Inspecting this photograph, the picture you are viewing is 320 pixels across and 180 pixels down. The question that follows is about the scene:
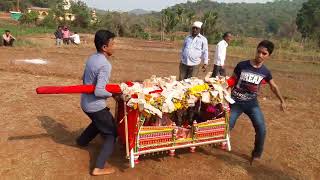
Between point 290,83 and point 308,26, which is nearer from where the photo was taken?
point 290,83

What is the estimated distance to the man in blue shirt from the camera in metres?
5.07

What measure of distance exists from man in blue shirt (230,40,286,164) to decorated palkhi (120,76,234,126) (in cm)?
21

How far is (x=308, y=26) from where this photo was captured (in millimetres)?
52125

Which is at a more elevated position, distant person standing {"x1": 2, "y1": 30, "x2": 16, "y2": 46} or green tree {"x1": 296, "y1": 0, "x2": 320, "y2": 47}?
green tree {"x1": 296, "y1": 0, "x2": 320, "y2": 47}

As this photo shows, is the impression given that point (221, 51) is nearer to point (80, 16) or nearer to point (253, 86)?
point (253, 86)

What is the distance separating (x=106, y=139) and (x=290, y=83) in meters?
9.41

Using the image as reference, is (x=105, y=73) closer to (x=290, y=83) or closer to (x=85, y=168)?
(x=85, y=168)

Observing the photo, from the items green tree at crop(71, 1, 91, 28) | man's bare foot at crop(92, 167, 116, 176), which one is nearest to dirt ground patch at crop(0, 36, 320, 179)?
man's bare foot at crop(92, 167, 116, 176)

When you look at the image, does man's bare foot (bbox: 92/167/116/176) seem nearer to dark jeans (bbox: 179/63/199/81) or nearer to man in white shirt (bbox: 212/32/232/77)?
dark jeans (bbox: 179/63/199/81)

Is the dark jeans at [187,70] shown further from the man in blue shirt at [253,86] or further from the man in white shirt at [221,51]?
the man in blue shirt at [253,86]

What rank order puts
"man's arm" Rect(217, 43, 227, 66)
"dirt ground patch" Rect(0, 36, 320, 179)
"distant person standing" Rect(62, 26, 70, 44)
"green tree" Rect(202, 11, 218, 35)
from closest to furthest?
"dirt ground patch" Rect(0, 36, 320, 179)
"man's arm" Rect(217, 43, 227, 66)
"distant person standing" Rect(62, 26, 70, 44)
"green tree" Rect(202, 11, 218, 35)

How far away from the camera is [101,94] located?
447 cm

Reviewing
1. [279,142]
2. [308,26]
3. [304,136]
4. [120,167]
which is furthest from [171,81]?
[308,26]

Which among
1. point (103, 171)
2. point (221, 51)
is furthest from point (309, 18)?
point (103, 171)
